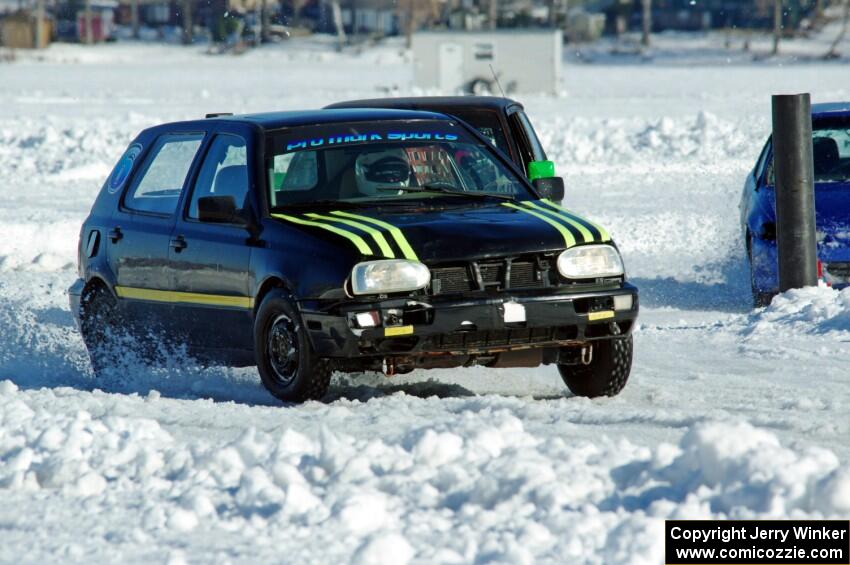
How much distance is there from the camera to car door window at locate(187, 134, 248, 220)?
7719mm

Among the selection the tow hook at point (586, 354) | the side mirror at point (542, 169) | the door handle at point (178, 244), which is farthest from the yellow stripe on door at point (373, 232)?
the side mirror at point (542, 169)

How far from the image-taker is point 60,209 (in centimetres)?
1877

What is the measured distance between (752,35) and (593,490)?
80215 millimetres

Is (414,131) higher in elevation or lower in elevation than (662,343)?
higher

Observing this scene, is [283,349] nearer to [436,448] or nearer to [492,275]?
[492,275]

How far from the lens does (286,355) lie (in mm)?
7113

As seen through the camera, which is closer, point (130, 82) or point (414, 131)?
point (414, 131)

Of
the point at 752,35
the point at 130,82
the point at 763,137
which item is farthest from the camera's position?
the point at 752,35

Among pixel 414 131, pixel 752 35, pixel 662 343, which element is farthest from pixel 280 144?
pixel 752 35

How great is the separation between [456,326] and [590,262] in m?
0.73

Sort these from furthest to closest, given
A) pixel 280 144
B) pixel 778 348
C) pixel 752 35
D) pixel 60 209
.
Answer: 1. pixel 752 35
2. pixel 60 209
3. pixel 778 348
4. pixel 280 144

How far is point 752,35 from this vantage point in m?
82.2

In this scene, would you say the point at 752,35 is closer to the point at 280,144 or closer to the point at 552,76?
the point at 552,76

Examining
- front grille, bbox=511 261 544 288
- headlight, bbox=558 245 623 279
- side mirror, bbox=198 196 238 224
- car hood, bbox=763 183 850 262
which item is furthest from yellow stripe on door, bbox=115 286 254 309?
car hood, bbox=763 183 850 262
